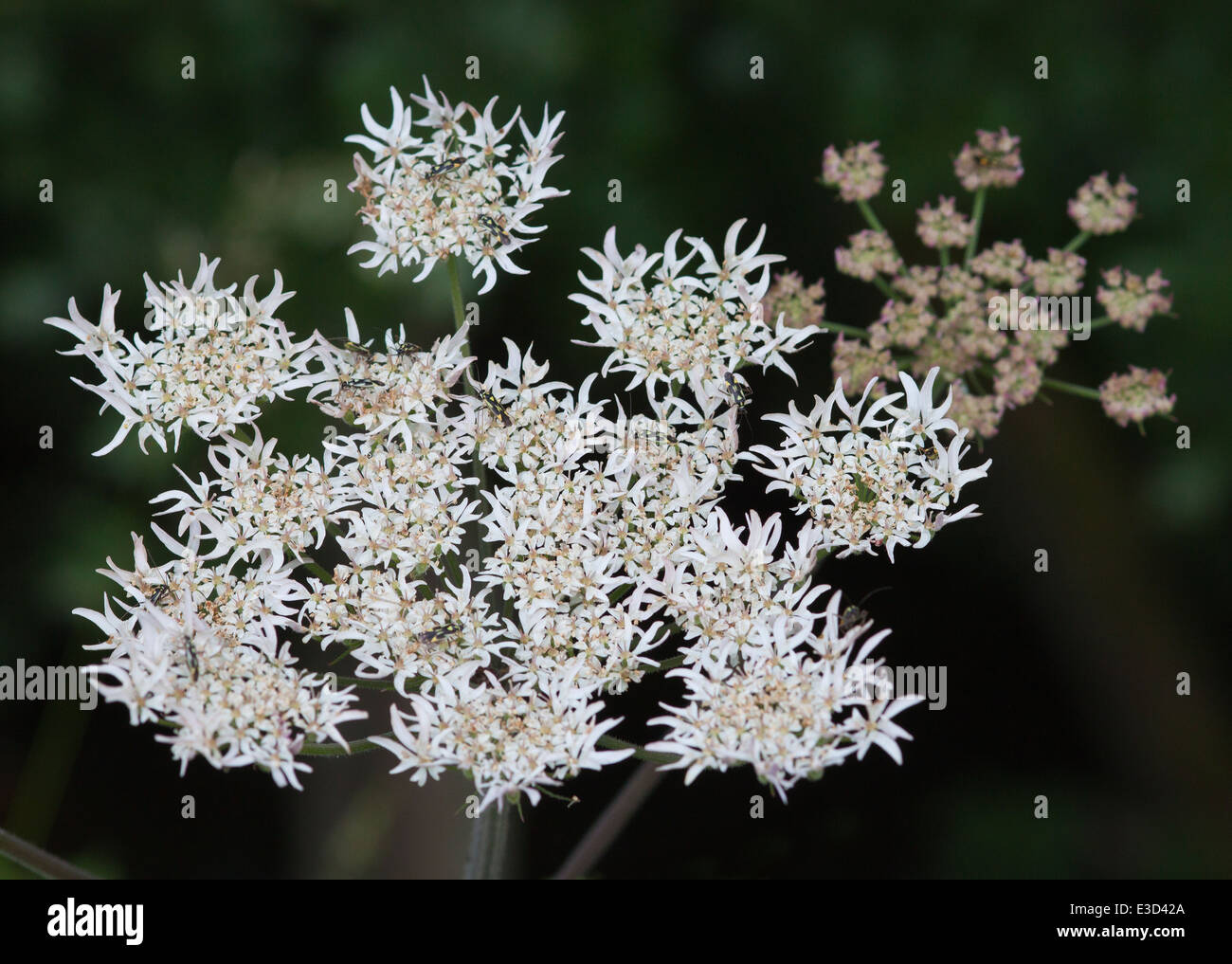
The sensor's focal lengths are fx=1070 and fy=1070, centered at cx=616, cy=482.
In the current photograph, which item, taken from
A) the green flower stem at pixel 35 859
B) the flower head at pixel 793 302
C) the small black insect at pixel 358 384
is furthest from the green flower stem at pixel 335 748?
the flower head at pixel 793 302

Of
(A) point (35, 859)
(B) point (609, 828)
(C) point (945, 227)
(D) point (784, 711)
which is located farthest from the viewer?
(C) point (945, 227)

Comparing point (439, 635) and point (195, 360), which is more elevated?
point (195, 360)

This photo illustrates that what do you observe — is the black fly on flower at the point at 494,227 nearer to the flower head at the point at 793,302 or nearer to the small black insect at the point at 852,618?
the flower head at the point at 793,302

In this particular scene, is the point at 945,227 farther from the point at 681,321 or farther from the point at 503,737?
the point at 503,737

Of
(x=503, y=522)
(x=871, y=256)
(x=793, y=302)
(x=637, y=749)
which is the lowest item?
(x=637, y=749)

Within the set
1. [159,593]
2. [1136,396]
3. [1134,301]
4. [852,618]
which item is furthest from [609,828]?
[1134,301]

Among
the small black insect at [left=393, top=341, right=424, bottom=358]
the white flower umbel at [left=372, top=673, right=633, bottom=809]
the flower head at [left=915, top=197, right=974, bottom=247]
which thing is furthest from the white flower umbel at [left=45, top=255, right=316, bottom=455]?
the flower head at [left=915, top=197, right=974, bottom=247]

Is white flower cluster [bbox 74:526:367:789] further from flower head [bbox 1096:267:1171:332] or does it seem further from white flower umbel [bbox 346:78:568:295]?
flower head [bbox 1096:267:1171:332]
